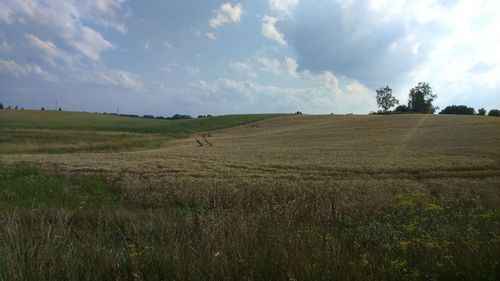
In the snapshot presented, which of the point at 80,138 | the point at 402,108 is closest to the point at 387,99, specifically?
the point at 402,108

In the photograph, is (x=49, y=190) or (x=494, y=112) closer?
(x=49, y=190)

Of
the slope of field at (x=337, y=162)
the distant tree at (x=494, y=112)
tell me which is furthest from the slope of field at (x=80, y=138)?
the distant tree at (x=494, y=112)

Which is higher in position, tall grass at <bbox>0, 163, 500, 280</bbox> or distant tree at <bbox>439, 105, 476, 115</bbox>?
distant tree at <bbox>439, 105, 476, 115</bbox>

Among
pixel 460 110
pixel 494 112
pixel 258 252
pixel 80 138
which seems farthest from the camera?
pixel 460 110

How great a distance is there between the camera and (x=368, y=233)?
263 inches

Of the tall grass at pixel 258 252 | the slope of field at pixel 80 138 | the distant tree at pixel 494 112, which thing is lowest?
the slope of field at pixel 80 138

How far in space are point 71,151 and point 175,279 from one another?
179 ft

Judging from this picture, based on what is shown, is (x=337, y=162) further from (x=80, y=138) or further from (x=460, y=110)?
(x=460, y=110)

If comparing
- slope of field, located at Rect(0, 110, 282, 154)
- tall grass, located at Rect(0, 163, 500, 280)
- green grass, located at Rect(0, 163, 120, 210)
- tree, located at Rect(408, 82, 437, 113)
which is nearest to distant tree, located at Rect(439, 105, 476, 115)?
tree, located at Rect(408, 82, 437, 113)

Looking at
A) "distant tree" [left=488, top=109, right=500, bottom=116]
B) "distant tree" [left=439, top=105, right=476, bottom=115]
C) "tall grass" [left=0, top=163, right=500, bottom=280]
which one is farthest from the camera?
"distant tree" [left=439, top=105, right=476, bottom=115]

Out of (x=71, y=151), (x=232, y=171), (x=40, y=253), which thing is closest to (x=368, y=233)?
(x=40, y=253)

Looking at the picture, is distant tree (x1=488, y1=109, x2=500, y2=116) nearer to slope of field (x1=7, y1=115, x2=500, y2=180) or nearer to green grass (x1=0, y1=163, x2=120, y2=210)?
slope of field (x1=7, y1=115, x2=500, y2=180)

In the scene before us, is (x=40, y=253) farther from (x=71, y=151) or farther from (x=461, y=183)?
(x=71, y=151)

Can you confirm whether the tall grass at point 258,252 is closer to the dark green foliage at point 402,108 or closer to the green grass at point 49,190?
the green grass at point 49,190
